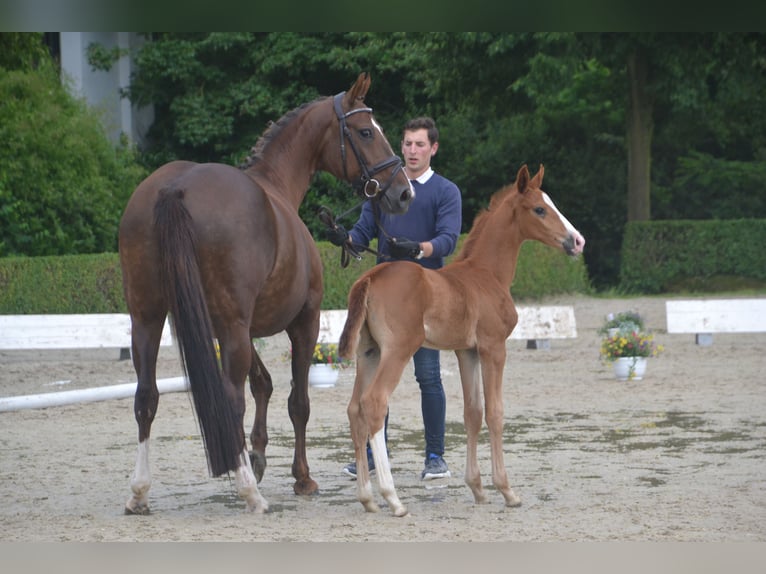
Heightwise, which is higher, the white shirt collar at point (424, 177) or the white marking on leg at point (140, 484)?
the white shirt collar at point (424, 177)

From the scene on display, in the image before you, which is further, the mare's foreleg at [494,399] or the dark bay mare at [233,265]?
the mare's foreleg at [494,399]

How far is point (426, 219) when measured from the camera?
7285 millimetres

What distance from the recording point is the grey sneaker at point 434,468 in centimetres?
725

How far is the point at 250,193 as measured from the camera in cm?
617

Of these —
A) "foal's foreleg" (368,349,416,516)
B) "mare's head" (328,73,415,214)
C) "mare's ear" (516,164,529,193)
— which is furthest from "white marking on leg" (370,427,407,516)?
"mare's ear" (516,164,529,193)

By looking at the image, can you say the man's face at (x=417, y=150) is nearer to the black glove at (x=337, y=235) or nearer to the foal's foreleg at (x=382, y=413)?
the black glove at (x=337, y=235)

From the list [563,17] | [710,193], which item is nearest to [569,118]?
[710,193]

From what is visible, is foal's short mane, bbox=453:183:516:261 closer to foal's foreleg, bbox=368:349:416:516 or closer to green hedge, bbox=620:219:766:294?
foal's foreleg, bbox=368:349:416:516

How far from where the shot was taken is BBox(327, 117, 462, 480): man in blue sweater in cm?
715

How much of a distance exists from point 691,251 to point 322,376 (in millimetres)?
14827

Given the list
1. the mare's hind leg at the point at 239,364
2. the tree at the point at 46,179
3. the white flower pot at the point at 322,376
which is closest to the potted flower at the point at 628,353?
the white flower pot at the point at 322,376

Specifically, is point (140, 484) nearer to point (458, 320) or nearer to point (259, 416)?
point (259, 416)

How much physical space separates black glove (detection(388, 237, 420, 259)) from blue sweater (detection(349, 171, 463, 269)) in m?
0.28

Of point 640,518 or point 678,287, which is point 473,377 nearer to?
point 640,518
